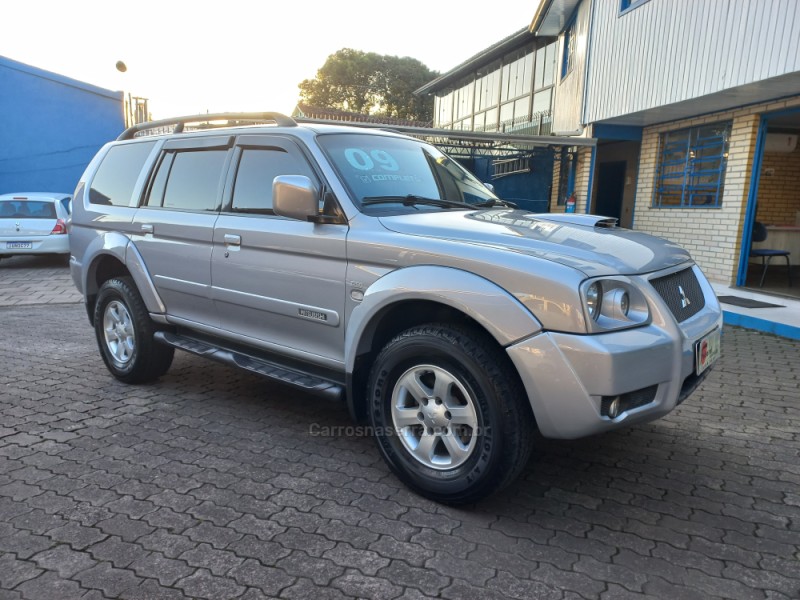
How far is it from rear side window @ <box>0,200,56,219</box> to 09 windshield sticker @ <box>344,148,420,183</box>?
1056cm

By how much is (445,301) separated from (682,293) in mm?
1296

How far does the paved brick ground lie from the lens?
2.37 m

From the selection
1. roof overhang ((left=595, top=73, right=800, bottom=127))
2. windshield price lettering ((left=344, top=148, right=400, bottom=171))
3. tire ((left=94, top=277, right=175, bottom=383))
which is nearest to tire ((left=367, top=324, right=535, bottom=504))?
windshield price lettering ((left=344, top=148, right=400, bottom=171))

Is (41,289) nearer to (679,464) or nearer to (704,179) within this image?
(679,464)

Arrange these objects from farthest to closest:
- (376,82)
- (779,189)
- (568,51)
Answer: (376,82) → (568,51) → (779,189)

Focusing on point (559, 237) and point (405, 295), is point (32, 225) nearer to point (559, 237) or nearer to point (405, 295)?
point (405, 295)

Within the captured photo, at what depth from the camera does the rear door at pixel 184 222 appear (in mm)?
3982

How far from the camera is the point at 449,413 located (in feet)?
9.31

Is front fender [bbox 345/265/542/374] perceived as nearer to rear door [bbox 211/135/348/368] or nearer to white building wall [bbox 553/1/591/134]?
rear door [bbox 211/135/348/368]

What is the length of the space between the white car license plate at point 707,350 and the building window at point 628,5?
8373 millimetres

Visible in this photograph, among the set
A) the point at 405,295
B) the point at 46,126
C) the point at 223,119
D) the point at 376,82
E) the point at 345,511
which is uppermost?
the point at 376,82

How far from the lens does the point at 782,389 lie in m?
4.79

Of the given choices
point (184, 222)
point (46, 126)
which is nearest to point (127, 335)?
point (184, 222)

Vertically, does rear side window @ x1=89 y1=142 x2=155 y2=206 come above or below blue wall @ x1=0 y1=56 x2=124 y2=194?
below
